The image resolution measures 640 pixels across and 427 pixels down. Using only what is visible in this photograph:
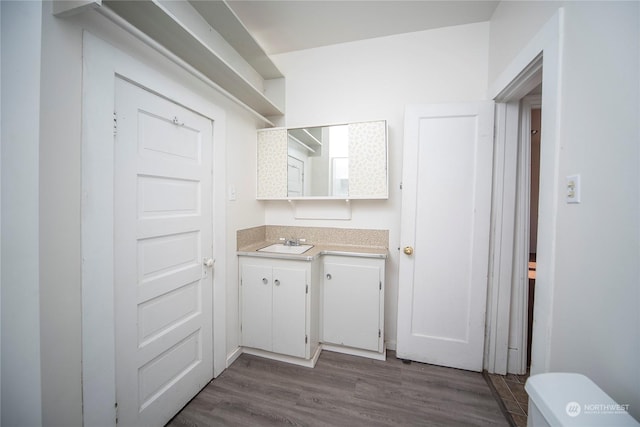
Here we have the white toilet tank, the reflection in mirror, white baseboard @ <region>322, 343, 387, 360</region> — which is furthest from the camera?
the reflection in mirror

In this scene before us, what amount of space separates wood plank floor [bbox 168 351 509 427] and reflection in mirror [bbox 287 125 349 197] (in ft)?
4.91

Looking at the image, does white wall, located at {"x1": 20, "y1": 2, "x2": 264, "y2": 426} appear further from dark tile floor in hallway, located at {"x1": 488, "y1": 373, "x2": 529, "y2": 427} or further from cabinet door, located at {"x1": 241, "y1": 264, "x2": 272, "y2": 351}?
dark tile floor in hallway, located at {"x1": 488, "y1": 373, "x2": 529, "y2": 427}

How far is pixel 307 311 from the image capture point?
5.78ft

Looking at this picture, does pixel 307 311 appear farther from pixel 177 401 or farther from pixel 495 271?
pixel 495 271

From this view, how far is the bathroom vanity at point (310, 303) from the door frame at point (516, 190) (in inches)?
34.2

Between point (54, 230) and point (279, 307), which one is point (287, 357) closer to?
point (279, 307)

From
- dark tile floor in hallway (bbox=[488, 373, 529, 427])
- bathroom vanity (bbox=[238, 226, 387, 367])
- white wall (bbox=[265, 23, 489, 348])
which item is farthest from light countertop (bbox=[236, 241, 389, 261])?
dark tile floor in hallway (bbox=[488, 373, 529, 427])

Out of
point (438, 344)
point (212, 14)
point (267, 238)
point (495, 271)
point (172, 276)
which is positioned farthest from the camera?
point (267, 238)

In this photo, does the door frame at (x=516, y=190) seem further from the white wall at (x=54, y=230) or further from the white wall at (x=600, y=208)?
the white wall at (x=54, y=230)

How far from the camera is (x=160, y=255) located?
125 cm

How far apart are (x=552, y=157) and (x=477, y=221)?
0.78 m

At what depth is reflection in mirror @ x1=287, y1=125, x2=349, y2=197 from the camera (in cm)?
202

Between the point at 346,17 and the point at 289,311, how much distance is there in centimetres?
252

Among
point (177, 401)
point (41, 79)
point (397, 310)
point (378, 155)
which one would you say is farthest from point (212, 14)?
point (397, 310)
